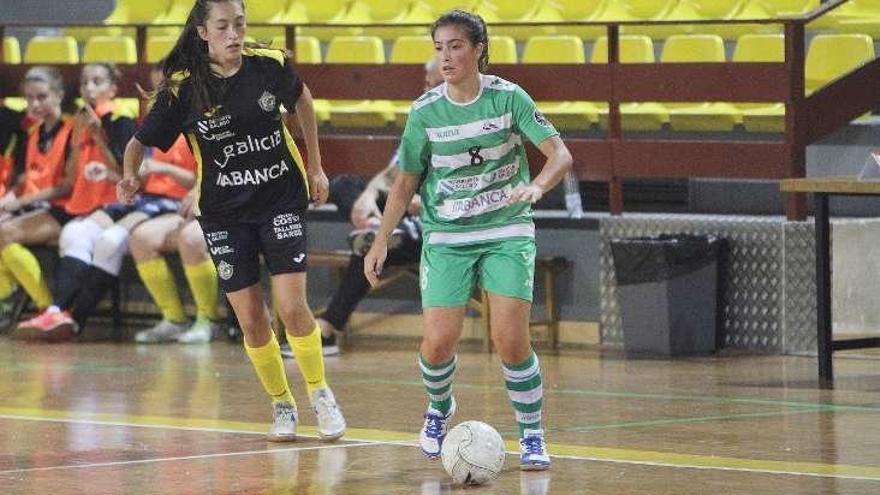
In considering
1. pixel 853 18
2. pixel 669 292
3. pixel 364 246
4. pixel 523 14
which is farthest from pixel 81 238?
pixel 853 18

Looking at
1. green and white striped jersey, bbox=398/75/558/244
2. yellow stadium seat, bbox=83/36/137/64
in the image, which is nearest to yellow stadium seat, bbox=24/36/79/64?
yellow stadium seat, bbox=83/36/137/64

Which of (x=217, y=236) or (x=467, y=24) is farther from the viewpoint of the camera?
(x=217, y=236)

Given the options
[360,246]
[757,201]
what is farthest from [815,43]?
[360,246]

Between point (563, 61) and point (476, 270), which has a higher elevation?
point (563, 61)

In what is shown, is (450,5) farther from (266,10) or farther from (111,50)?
(111,50)

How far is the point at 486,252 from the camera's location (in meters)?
7.77

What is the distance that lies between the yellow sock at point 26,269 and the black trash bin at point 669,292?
4.51 m

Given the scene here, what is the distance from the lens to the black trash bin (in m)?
12.2

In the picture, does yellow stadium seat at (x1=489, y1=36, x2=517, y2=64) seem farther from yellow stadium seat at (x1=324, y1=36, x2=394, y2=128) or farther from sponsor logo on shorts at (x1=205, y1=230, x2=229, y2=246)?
sponsor logo on shorts at (x1=205, y1=230, x2=229, y2=246)

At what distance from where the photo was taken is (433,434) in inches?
317

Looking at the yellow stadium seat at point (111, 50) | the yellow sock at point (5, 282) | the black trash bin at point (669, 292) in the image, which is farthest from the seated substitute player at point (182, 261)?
the black trash bin at point (669, 292)

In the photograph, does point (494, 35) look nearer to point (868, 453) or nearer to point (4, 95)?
point (4, 95)

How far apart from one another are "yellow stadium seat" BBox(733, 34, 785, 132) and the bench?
1.71 meters

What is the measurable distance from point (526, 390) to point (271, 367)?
1551 millimetres
